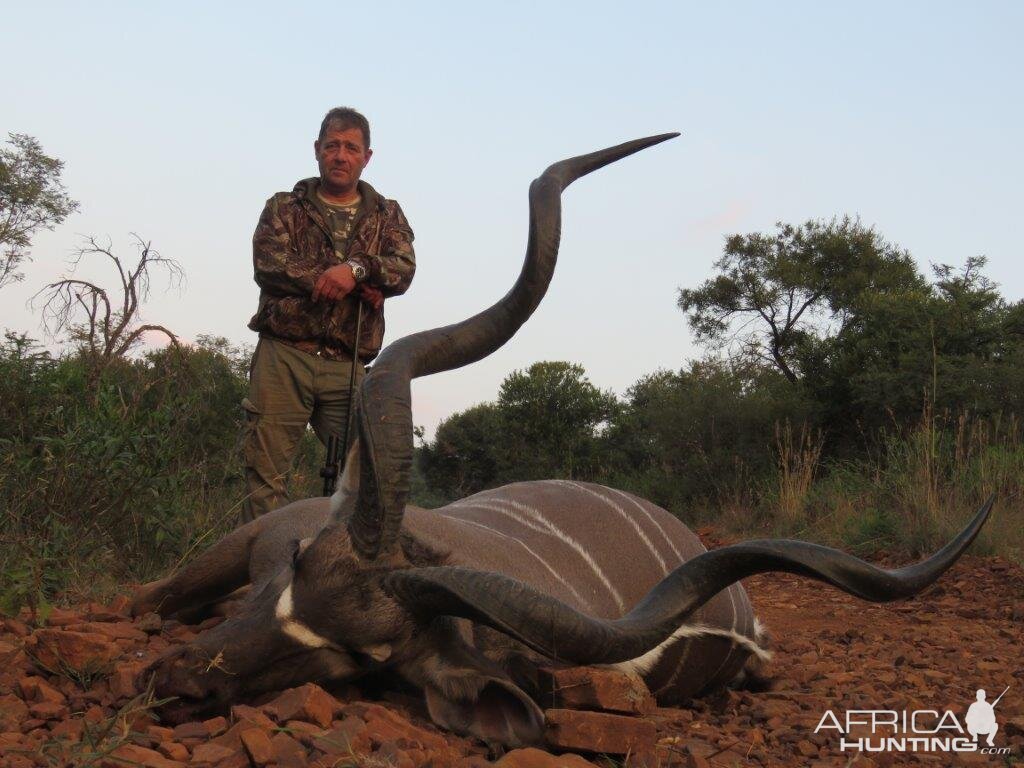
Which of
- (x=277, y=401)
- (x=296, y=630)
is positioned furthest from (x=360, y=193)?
(x=296, y=630)

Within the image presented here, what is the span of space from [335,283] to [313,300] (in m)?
0.18

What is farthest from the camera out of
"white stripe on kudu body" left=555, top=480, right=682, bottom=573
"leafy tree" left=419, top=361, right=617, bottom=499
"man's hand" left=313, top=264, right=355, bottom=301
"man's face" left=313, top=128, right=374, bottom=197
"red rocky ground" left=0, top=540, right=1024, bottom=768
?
"leafy tree" left=419, top=361, right=617, bottom=499

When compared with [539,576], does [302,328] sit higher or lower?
higher

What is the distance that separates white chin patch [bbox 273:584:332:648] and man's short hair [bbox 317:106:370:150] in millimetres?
2970

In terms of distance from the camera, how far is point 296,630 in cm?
264

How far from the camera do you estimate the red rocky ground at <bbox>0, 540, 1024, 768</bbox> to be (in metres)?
2.30

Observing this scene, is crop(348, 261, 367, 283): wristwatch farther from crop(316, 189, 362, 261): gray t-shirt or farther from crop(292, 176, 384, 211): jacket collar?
crop(292, 176, 384, 211): jacket collar

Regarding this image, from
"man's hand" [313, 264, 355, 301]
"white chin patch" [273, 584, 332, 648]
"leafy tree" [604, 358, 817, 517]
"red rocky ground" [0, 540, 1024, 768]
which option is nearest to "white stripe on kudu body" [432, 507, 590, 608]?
"red rocky ground" [0, 540, 1024, 768]

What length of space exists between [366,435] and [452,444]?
17.9 meters

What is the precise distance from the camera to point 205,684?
2.57 meters

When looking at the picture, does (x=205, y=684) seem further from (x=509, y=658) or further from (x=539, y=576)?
(x=539, y=576)

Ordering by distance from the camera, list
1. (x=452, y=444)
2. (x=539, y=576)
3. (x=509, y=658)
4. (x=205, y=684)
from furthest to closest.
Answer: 1. (x=452, y=444)
2. (x=539, y=576)
3. (x=509, y=658)
4. (x=205, y=684)

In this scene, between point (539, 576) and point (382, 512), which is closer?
point (382, 512)

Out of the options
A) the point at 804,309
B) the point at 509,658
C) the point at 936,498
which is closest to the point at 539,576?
the point at 509,658
